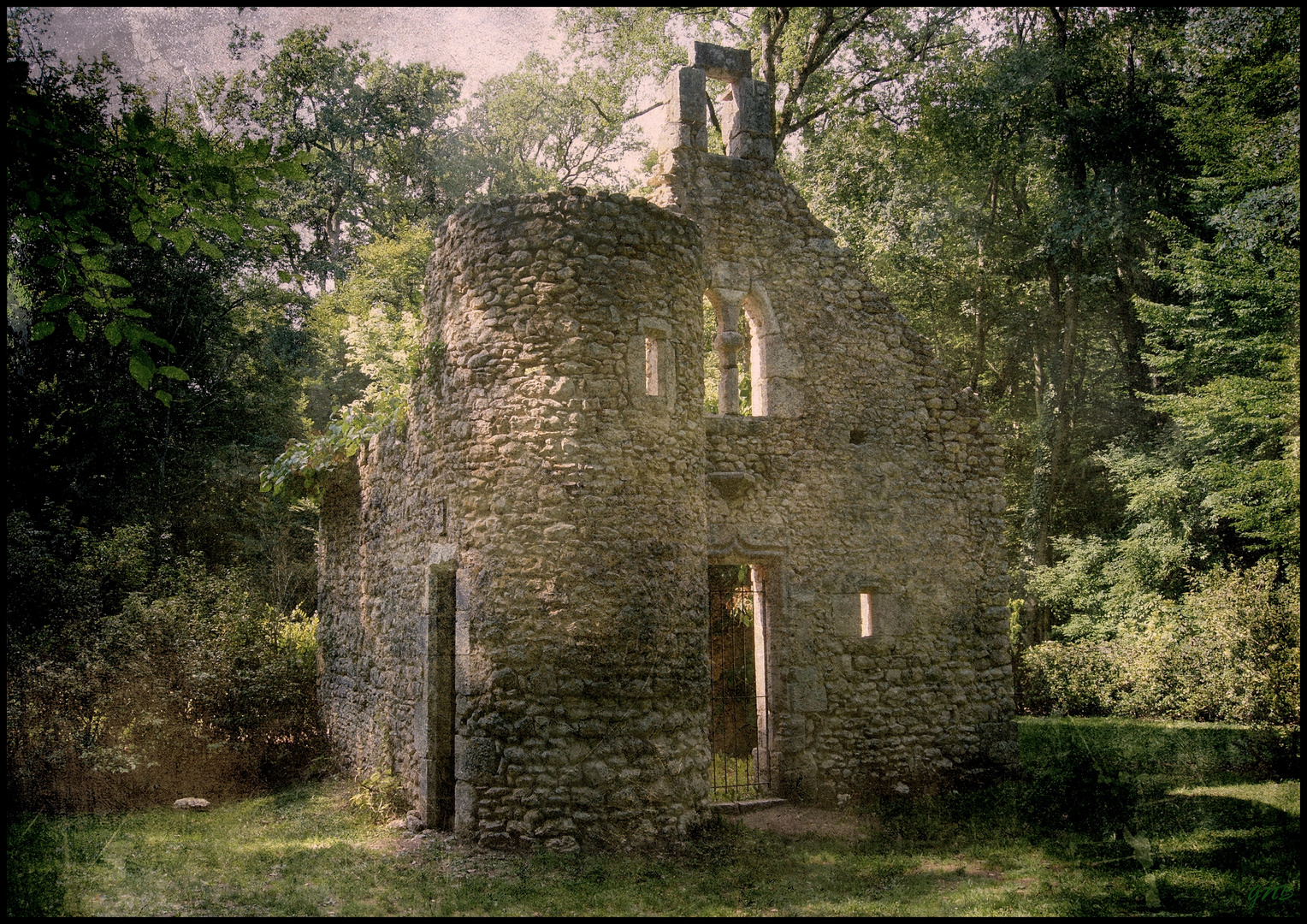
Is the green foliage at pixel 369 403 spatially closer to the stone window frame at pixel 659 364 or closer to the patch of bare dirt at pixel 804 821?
the stone window frame at pixel 659 364

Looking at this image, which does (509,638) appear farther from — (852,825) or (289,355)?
(289,355)

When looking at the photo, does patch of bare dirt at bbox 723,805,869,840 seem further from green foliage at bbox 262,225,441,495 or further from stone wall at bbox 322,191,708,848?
green foliage at bbox 262,225,441,495

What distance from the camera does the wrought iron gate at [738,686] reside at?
9172 mm

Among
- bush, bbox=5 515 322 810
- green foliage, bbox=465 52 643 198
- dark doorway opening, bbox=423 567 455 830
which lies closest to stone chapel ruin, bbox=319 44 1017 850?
dark doorway opening, bbox=423 567 455 830

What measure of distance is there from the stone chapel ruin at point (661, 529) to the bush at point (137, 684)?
921 millimetres

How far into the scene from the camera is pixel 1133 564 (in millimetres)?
15102

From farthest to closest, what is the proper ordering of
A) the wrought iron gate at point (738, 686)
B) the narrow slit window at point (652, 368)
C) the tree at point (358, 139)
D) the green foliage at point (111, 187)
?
the tree at point (358, 139) < the wrought iron gate at point (738, 686) < the narrow slit window at point (652, 368) < the green foliage at point (111, 187)

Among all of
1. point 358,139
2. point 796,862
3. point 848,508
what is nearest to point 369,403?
point 848,508

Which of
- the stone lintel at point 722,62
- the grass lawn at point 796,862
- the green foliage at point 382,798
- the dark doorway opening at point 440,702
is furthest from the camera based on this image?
the stone lintel at point 722,62

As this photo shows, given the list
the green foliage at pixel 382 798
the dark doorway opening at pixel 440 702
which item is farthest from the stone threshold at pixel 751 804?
the green foliage at pixel 382 798

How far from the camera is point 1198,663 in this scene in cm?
1069

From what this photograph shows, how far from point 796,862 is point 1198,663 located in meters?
6.86

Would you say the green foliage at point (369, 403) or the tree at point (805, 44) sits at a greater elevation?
the tree at point (805, 44)

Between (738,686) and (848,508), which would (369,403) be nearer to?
(848,508)
